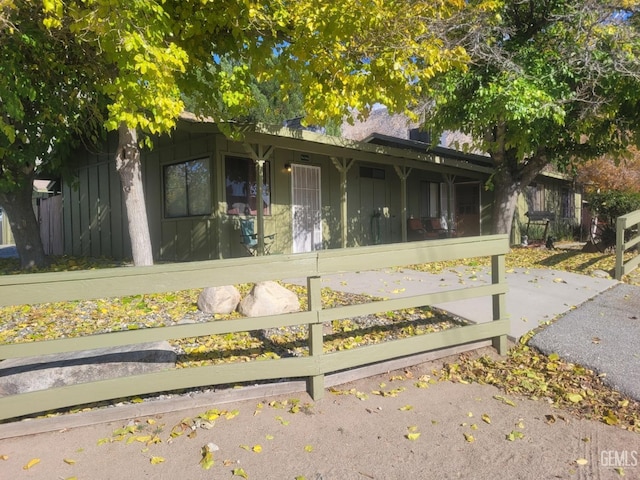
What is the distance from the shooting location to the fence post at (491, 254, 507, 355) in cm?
431

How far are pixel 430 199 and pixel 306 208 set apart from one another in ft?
19.9

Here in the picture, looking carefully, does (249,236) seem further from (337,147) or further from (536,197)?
(536,197)

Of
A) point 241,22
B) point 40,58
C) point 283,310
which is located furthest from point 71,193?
point 283,310

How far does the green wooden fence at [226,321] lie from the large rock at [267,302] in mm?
1525

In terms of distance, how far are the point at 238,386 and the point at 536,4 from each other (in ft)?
33.7

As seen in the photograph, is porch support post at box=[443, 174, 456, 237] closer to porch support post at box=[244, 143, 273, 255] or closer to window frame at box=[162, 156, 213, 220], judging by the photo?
porch support post at box=[244, 143, 273, 255]

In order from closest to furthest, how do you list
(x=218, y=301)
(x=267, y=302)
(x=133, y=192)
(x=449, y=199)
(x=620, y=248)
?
(x=267, y=302)
(x=218, y=301)
(x=133, y=192)
(x=620, y=248)
(x=449, y=199)

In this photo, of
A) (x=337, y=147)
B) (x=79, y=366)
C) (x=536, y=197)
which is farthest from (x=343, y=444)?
(x=536, y=197)

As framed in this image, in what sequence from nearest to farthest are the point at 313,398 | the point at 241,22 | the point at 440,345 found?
the point at 313,398
the point at 440,345
the point at 241,22

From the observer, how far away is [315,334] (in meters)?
3.37

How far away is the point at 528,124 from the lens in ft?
30.6

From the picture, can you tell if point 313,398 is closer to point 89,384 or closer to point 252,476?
point 252,476

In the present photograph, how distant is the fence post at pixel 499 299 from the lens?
4312mm

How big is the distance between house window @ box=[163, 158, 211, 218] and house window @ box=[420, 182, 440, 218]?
8.21 meters
